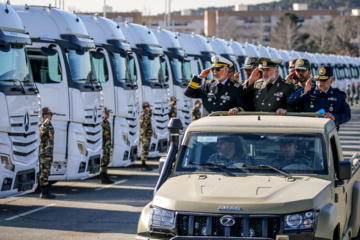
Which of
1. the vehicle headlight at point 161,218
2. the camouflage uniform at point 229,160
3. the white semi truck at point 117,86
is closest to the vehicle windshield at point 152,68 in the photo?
the white semi truck at point 117,86

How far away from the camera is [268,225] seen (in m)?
7.23

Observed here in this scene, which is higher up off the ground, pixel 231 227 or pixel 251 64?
pixel 251 64

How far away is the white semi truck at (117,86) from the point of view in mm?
18109

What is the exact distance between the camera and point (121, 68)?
18781 mm

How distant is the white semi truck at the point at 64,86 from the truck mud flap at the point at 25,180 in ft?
7.07

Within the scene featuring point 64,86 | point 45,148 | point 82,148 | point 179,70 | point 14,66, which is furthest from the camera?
point 179,70

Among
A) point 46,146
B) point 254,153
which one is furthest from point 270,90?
point 46,146

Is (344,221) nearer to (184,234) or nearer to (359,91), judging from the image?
(184,234)

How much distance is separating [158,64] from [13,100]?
28.7ft

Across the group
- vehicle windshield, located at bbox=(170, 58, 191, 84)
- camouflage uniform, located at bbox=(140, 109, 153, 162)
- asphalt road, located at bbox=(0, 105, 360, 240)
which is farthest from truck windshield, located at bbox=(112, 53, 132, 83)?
vehicle windshield, located at bbox=(170, 58, 191, 84)

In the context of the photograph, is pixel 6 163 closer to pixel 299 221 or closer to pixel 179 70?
pixel 299 221

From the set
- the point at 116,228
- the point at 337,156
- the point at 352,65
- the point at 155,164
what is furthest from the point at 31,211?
the point at 352,65

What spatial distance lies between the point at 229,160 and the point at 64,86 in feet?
25.3

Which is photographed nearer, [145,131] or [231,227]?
[231,227]
